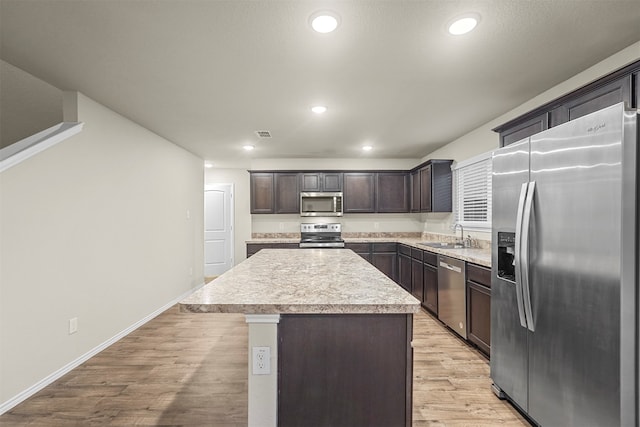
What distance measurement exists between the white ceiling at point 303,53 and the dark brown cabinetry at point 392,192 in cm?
224

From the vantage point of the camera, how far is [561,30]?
182cm

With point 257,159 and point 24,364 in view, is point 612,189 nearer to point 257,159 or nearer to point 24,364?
point 24,364

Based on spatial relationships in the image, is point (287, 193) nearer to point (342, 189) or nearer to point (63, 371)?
point (342, 189)

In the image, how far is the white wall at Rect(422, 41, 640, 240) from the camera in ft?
6.86

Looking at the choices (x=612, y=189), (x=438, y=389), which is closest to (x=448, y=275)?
(x=438, y=389)

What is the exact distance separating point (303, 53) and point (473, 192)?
304 centimetres

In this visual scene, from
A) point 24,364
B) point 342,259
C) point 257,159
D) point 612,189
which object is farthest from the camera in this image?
point 257,159

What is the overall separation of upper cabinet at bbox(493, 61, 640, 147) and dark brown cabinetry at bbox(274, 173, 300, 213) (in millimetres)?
3716

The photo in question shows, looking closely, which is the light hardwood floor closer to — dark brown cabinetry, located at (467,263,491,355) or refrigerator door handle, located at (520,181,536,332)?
dark brown cabinetry, located at (467,263,491,355)

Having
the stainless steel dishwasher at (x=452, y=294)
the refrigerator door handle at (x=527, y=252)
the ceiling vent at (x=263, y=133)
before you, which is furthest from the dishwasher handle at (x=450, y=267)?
the ceiling vent at (x=263, y=133)

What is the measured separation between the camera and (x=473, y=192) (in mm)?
4078

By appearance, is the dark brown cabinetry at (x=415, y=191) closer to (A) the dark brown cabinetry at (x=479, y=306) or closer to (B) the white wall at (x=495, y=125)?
(B) the white wall at (x=495, y=125)

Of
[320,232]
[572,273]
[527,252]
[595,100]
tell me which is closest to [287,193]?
[320,232]

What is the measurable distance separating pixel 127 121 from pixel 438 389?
4.01 m
